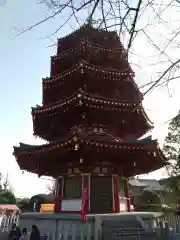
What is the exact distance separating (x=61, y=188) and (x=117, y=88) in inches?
218

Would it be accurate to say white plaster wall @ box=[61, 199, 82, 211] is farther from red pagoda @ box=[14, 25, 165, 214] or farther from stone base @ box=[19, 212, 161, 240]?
stone base @ box=[19, 212, 161, 240]

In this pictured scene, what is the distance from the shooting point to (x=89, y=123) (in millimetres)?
11969

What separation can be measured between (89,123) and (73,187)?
9.25ft

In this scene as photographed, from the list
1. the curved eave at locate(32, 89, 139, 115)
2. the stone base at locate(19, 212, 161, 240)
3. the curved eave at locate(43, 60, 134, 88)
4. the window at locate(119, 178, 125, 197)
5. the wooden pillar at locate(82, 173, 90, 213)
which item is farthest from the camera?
the curved eave at locate(43, 60, 134, 88)

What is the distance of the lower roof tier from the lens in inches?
403

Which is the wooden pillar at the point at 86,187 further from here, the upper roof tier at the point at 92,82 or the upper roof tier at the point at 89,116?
the upper roof tier at the point at 92,82

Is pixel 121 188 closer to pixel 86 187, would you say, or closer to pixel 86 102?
pixel 86 187

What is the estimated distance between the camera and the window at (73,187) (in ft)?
35.8

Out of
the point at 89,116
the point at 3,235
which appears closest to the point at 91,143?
the point at 89,116

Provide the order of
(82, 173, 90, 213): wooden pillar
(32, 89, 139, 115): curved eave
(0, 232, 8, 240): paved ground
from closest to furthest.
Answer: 1. (82, 173, 90, 213): wooden pillar
2. (32, 89, 139, 115): curved eave
3. (0, 232, 8, 240): paved ground

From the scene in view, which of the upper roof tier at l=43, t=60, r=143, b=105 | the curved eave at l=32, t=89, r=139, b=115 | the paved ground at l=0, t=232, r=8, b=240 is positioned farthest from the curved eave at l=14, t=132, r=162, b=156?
the paved ground at l=0, t=232, r=8, b=240

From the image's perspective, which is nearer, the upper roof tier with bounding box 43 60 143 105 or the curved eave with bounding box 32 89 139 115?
the curved eave with bounding box 32 89 139 115

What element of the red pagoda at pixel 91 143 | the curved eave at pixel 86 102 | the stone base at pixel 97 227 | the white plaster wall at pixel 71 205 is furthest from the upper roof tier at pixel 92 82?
the stone base at pixel 97 227

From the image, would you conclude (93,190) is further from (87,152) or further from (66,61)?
(66,61)
